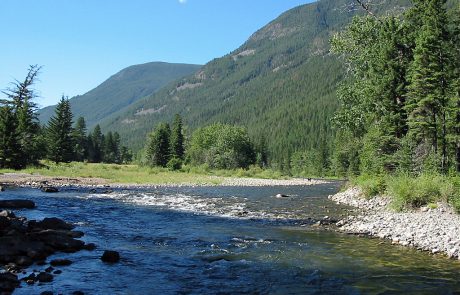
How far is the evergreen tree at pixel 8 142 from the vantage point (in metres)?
56.1

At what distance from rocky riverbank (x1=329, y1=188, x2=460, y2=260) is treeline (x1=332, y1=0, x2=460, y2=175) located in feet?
29.2

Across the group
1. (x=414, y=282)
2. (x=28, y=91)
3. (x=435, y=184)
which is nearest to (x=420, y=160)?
(x=435, y=184)

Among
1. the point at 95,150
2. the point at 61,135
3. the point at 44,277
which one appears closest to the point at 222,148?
the point at 95,150

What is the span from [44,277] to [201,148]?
385ft

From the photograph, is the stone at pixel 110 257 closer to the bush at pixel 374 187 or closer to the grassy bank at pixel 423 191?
the grassy bank at pixel 423 191

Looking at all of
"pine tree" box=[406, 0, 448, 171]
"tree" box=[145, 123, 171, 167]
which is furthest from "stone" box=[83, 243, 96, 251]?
"tree" box=[145, 123, 171, 167]

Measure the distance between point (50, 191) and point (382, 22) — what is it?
36390mm

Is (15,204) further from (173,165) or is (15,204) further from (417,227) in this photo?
(173,165)

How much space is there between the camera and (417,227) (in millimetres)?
18656

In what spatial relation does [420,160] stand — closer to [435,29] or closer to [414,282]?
[435,29]

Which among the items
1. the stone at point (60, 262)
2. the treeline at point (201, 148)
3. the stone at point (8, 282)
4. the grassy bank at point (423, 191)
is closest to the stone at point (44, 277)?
the stone at point (8, 282)

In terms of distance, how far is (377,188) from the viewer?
32344 millimetres

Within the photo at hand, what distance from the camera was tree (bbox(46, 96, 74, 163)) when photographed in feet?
268

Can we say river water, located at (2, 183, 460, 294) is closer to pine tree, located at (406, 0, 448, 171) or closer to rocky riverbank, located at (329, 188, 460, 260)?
rocky riverbank, located at (329, 188, 460, 260)
